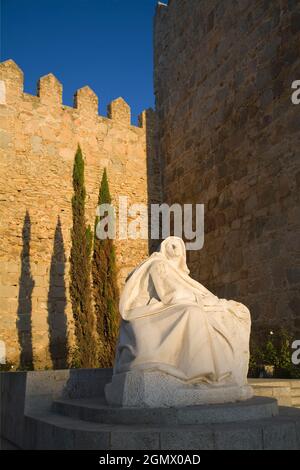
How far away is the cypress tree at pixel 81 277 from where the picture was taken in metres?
9.62

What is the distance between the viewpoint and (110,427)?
3.04 m

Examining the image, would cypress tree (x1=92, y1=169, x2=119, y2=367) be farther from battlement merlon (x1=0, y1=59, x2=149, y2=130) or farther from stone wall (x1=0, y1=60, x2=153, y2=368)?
battlement merlon (x1=0, y1=59, x2=149, y2=130)

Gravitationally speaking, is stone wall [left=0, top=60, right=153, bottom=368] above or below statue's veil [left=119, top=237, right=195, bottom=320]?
above

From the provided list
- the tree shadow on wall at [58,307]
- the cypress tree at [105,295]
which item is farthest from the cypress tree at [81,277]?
the tree shadow on wall at [58,307]

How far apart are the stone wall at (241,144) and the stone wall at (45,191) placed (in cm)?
142

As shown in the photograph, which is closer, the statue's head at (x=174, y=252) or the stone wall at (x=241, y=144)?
the statue's head at (x=174, y=252)

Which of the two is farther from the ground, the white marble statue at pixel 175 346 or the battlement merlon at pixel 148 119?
the battlement merlon at pixel 148 119

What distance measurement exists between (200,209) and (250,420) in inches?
304

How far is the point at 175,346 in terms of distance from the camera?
350 centimetres

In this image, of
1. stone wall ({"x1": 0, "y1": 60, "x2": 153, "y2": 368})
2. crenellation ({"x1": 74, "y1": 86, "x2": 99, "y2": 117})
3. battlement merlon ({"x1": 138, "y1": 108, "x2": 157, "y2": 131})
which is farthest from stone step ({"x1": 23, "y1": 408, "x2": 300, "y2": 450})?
battlement merlon ({"x1": 138, "y1": 108, "x2": 157, "y2": 131})

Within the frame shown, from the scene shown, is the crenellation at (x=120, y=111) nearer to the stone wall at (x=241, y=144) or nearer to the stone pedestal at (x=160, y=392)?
the stone wall at (x=241, y=144)

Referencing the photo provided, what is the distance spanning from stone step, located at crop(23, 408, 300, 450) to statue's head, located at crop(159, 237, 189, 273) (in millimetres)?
1488

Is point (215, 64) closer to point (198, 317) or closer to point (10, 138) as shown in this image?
point (10, 138)

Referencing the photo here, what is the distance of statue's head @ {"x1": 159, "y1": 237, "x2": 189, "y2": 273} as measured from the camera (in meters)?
4.26
